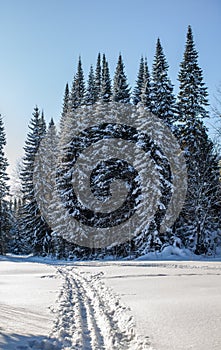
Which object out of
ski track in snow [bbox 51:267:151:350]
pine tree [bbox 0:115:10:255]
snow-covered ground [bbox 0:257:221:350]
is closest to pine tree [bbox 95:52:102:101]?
pine tree [bbox 0:115:10:255]

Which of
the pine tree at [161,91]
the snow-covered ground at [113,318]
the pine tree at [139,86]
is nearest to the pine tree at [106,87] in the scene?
the pine tree at [139,86]

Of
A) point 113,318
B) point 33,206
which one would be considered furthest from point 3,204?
point 113,318

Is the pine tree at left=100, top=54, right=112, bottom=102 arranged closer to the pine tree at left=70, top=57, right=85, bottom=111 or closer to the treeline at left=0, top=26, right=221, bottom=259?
the treeline at left=0, top=26, right=221, bottom=259

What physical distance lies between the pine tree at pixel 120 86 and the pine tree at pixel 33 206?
1140 centimetres

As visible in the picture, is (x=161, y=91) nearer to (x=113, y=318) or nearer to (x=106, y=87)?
(x=106, y=87)

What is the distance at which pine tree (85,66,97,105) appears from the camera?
40.7 meters

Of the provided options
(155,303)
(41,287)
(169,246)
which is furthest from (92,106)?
(155,303)

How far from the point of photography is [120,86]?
118 feet

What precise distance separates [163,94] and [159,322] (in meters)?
26.2

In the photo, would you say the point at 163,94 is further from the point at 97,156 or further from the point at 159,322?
the point at 159,322

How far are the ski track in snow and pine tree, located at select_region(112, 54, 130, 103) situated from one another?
27286mm

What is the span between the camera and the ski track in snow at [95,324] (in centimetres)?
523

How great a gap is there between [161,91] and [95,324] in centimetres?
2625

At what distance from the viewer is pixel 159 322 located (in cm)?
614
